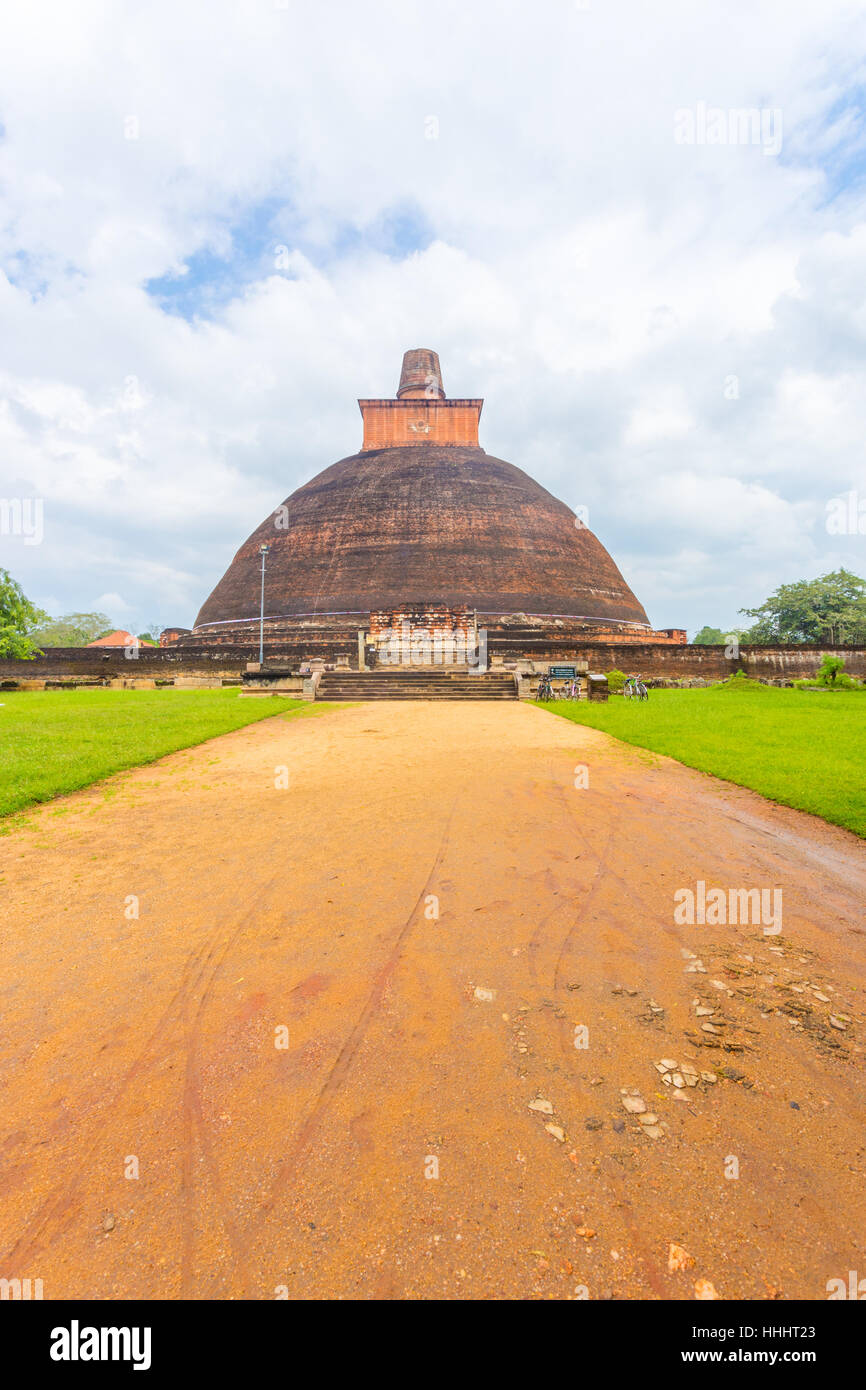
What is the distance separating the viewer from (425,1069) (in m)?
2.02

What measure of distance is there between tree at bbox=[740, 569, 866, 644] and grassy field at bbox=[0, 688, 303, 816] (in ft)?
122

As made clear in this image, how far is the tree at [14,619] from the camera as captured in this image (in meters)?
26.7

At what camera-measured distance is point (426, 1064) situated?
2051 mm

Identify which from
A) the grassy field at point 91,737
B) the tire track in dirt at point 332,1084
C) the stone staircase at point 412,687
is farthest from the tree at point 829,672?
the tire track in dirt at point 332,1084

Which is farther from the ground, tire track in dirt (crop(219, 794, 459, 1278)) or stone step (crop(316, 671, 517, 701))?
stone step (crop(316, 671, 517, 701))

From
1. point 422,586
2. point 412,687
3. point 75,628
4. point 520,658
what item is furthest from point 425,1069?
point 75,628

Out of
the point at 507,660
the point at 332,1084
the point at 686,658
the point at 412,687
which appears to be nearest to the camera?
the point at 332,1084

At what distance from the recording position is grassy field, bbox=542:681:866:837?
5734mm

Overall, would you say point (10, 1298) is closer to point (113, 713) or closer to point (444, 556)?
point (113, 713)

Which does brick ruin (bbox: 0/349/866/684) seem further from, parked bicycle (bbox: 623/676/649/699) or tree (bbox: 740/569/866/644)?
tree (bbox: 740/569/866/644)

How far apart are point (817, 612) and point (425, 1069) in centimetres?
4452

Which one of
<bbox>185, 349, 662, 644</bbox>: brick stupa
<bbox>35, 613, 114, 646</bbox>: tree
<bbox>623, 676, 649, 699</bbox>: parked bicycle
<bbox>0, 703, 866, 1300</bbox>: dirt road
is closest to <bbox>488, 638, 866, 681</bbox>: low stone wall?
<bbox>185, 349, 662, 644</bbox>: brick stupa

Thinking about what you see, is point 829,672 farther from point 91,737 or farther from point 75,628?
point 75,628
